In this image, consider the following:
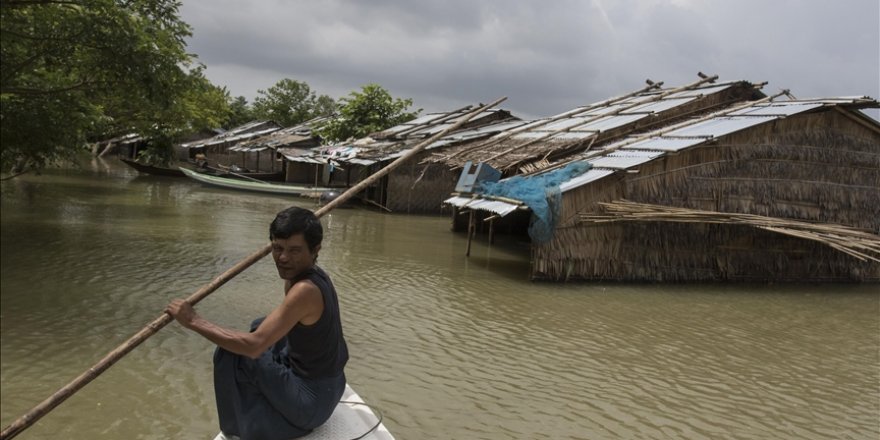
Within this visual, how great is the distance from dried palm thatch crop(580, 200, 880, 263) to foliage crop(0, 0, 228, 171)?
6.44 metres

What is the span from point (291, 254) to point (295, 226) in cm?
12

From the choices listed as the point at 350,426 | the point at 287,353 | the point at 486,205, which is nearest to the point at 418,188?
the point at 486,205

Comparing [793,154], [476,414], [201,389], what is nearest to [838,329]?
[793,154]

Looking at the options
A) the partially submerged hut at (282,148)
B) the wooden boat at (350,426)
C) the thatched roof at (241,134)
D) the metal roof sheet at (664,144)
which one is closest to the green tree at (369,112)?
the partially submerged hut at (282,148)

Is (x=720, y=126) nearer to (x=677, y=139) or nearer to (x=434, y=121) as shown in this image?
(x=677, y=139)

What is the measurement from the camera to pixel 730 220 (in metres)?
9.23

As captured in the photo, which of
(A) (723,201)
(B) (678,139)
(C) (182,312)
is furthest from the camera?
(B) (678,139)

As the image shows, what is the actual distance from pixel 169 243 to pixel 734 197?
375 inches

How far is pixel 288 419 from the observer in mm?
2691

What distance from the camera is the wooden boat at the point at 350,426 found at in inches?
112

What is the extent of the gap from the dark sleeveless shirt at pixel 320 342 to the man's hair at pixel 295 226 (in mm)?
149

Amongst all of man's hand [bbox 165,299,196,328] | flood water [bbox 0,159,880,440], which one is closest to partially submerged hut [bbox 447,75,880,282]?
flood water [bbox 0,159,880,440]

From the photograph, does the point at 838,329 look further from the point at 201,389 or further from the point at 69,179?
the point at 69,179

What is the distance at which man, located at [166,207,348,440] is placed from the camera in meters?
2.46
